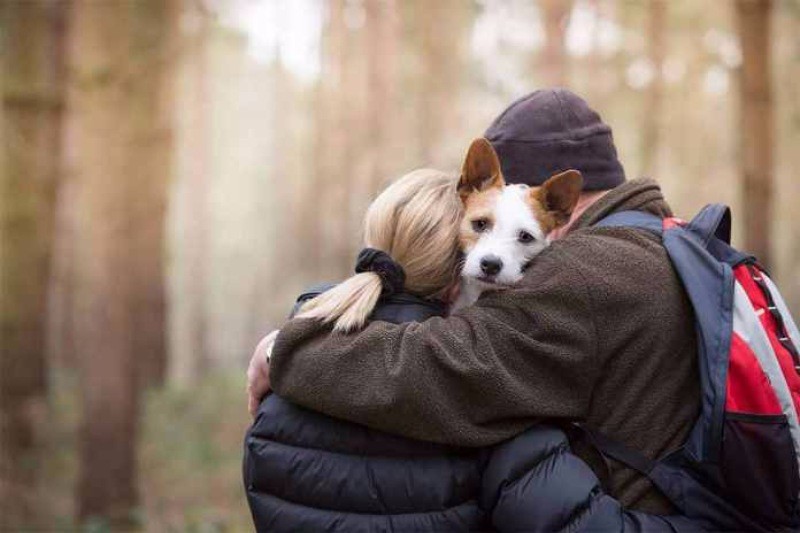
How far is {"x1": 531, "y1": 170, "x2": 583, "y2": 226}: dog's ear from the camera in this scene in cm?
373

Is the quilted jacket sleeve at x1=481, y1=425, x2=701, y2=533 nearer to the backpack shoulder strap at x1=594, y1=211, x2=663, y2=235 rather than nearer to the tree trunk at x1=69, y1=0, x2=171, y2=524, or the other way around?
the backpack shoulder strap at x1=594, y1=211, x2=663, y2=235

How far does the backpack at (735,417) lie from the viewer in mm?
3049

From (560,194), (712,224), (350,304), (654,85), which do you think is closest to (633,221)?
(712,224)

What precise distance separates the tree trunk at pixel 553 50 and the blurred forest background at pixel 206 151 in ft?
0.15

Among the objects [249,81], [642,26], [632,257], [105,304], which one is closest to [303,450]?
[632,257]

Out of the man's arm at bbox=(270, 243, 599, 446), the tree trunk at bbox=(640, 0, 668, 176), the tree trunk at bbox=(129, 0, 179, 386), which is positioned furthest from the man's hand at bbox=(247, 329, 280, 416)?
the tree trunk at bbox=(640, 0, 668, 176)

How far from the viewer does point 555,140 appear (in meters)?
3.93

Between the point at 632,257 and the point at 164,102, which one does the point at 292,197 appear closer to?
the point at 164,102

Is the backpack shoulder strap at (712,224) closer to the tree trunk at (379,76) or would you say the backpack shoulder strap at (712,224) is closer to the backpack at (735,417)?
the backpack at (735,417)

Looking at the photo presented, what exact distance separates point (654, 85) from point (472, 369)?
18.0 metres

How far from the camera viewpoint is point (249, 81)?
127 ft

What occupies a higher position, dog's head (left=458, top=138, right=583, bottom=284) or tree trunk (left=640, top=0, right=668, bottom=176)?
tree trunk (left=640, top=0, right=668, bottom=176)

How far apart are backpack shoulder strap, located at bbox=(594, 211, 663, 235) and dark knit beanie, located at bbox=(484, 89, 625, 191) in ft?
1.51

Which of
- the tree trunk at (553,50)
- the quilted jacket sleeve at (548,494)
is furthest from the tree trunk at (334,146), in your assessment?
the quilted jacket sleeve at (548,494)
